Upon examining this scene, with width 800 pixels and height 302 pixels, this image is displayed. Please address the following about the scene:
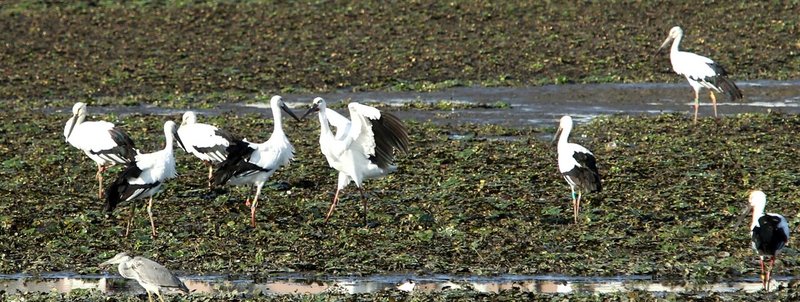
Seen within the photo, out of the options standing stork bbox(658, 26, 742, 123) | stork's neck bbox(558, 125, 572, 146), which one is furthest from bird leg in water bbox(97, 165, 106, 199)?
standing stork bbox(658, 26, 742, 123)

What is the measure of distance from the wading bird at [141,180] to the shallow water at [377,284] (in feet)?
5.17

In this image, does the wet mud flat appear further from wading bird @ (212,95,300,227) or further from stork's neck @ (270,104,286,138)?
stork's neck @ (270,104,286,138)

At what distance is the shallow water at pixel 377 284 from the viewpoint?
11.2m

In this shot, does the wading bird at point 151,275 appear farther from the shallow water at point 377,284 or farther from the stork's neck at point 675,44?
the stork's neck at point 675,44

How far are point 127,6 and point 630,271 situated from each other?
2314 cm

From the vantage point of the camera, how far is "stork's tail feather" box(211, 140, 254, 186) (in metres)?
14.2

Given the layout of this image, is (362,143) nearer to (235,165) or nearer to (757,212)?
(235,165)

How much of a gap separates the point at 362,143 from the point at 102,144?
3.64 m

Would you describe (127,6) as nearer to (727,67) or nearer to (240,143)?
(727,67)

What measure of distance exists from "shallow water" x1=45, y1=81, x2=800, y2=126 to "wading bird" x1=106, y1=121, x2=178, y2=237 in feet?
24.4

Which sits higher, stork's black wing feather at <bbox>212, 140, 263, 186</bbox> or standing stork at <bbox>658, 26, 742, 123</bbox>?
standing stork at <bbox>658, 26, 742, 123</bbox>

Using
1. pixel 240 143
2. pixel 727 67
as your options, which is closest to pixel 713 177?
pixel 240 143

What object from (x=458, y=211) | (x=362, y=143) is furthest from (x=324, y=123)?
(x=458, y=211)

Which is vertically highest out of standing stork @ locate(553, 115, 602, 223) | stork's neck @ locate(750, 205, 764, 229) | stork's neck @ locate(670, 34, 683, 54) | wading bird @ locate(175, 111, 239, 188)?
stork's neck @ locate(670, 34, 683, 54)
